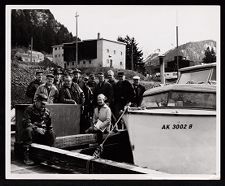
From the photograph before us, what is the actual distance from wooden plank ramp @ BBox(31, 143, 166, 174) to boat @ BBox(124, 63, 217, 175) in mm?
651

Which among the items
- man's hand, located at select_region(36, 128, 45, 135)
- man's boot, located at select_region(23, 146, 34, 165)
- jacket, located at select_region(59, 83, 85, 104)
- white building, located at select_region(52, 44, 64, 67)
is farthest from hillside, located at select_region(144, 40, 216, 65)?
man's boot, located at select_region(23, 146, 34, 165)

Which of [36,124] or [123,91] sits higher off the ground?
[123,91]

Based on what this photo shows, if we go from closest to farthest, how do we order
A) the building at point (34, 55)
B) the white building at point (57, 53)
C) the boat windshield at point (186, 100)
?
the boat windshield at point (186, 100), the building at point (34, 55), the white building at point (57, 53)

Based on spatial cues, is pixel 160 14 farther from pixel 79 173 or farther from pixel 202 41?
pixel 79 173

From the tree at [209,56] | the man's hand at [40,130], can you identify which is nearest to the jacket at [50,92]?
the man's hand at [40,130]

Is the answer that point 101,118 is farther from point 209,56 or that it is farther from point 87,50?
point 87,50

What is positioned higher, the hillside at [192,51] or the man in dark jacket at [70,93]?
the hillside at [192,51]

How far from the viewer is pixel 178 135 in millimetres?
5414

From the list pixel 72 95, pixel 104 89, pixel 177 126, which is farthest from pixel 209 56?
pixel 72 95

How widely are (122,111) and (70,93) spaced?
Result: 109 cm

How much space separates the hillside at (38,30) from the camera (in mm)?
5668

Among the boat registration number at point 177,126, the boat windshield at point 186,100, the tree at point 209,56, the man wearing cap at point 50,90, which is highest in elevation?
the tree at point 209,56

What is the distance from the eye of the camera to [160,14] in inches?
223

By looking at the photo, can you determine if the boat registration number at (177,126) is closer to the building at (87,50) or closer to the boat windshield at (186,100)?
the boat windshield at (186,100)
